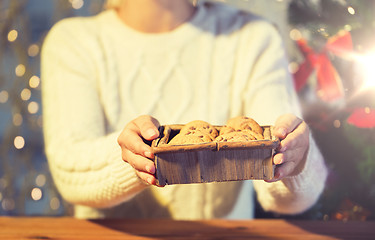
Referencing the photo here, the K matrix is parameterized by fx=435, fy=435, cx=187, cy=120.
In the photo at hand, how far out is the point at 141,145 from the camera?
1.56 ft

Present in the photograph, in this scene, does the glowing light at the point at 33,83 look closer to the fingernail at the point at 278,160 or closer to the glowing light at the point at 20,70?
the glowing light at the point at 20,70

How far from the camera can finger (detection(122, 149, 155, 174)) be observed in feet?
1.52

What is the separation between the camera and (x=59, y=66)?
Answer: 74 cm

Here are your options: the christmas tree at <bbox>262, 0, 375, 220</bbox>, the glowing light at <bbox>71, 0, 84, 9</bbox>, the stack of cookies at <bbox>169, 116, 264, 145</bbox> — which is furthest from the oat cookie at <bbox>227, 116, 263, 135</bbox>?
the glowing light at <bbox>71, 0, 84, 9</bbox>

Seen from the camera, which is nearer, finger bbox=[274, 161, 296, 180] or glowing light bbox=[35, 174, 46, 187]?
finger bbox=[274, 161, 296, 180]

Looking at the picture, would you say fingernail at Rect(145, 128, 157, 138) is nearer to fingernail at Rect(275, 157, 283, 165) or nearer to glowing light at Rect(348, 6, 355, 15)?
fingernail at Rect(275, 157, 283, 165)

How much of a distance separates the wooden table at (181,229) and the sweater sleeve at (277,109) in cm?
4

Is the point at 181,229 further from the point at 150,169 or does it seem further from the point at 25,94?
the point at 25,94

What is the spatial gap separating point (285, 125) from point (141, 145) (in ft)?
0.54

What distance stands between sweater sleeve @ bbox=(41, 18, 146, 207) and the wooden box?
0.40 feet

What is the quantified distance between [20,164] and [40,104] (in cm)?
13

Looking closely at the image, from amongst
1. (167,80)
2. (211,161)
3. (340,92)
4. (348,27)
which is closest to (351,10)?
(348,27)

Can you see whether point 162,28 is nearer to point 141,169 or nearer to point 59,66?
point 59,66

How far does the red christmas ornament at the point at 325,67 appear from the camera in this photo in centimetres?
76
